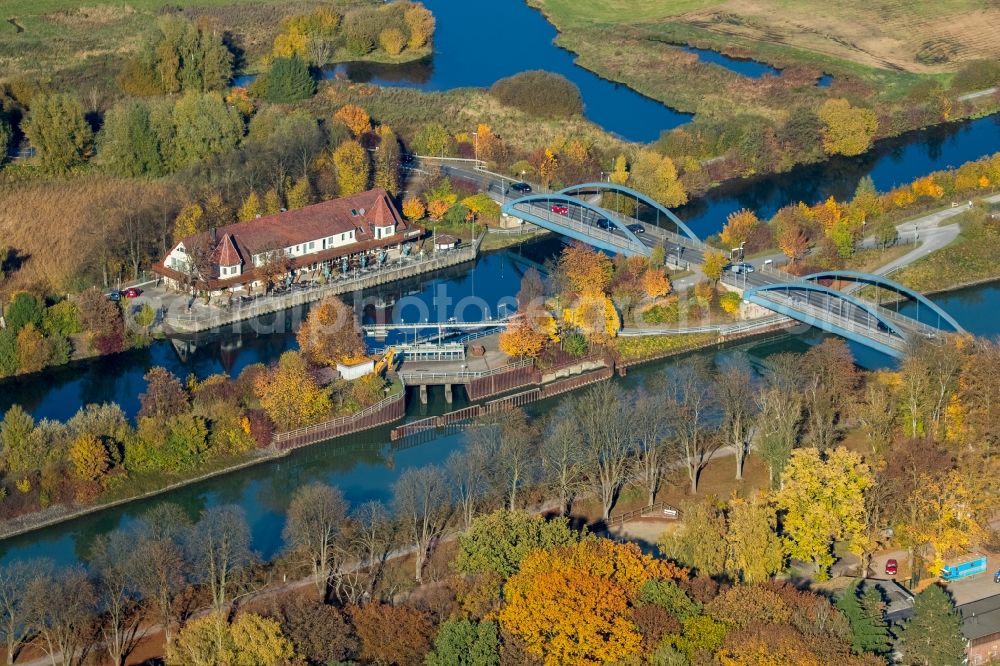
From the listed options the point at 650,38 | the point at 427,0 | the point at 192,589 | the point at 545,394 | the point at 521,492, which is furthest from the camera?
the point at 427,0

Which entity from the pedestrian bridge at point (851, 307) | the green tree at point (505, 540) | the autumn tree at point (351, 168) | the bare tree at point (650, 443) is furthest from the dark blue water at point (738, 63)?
the green tree at point (505, 540)

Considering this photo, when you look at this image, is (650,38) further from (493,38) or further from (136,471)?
(136,471)

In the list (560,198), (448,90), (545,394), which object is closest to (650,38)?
(448,90)

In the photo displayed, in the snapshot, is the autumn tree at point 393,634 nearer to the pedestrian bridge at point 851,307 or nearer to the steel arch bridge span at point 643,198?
the pedestrian bridge at point 851,307

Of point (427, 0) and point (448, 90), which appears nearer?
point (448, 90)

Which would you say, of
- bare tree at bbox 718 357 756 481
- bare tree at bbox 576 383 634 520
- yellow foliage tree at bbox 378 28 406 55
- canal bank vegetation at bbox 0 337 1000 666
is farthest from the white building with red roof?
yellow foliage tree at bbox 378 28 406 55

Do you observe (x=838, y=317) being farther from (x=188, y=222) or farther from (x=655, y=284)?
→ (x=188, y=222)
